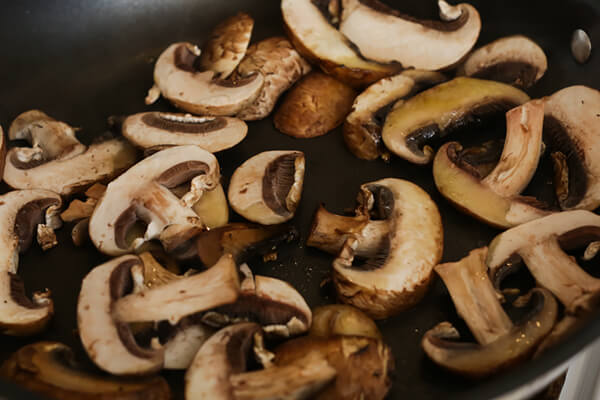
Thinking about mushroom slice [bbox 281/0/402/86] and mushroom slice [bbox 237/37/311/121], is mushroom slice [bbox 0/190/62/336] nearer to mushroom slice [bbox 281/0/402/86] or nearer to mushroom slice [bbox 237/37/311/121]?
mushroom slice [bbox 237/37/311/121]

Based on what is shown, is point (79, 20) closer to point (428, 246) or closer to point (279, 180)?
point (279, 180)

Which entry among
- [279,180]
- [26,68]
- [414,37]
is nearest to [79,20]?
[26,68]

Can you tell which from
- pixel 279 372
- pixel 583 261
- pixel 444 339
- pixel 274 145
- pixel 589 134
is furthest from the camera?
pixel 274 145

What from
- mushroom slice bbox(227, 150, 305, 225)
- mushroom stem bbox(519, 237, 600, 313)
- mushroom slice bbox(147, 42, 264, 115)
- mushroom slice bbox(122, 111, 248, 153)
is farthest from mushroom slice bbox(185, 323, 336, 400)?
mushroom slice bbox(147, 42, 264, 115)

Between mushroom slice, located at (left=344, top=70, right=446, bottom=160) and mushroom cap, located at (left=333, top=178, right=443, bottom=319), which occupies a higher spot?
mushroom slice, located at (left=344, top=70, right=446, bottom=160)

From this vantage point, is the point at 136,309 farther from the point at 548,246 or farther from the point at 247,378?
the point at 548,246

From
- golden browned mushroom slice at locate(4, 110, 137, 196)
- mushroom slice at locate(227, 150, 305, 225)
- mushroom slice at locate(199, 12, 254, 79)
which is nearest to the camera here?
mushroom slice at locate(227, 150, 305, 225)

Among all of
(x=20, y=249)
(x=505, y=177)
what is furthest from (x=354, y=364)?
(x=20, y=249)
